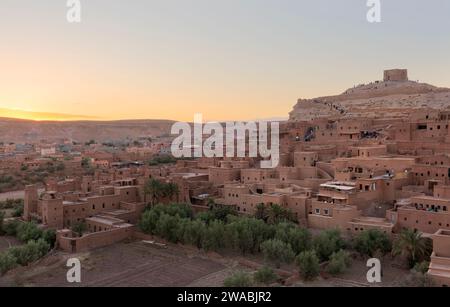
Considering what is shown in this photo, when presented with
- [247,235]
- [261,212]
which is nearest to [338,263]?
[247,235]

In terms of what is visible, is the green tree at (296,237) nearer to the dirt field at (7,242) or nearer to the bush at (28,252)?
the bush at (28,252)

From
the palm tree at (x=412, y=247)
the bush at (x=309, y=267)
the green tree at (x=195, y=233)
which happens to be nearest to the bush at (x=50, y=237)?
the green tree at (x=195, y=233)

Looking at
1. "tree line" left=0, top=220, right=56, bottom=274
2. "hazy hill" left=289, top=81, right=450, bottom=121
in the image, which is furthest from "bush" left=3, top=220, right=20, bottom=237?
"hazy hill" left=289, top=81, right=450, bottom=121

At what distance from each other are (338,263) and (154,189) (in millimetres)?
12197

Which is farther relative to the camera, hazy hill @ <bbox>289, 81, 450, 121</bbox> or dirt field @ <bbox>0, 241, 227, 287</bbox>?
hazy hill @ <bbox>289, 81, 450, 121</bbox>

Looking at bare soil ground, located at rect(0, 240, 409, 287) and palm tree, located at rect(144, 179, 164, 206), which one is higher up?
palm tree, located at rect(144, 179, 164, 206)

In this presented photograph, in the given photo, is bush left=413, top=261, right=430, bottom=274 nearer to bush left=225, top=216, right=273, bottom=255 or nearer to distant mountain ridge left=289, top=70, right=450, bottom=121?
bush left=225, top=216, right=273, bottom=255

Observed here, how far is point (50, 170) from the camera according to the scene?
47.2 meters

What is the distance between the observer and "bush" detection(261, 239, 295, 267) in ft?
56.1

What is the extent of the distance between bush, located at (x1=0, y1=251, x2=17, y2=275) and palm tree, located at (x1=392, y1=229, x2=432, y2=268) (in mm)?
14730

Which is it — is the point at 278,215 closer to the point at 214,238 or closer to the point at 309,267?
the point at 214,238

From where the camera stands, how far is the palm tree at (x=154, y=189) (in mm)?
24875
